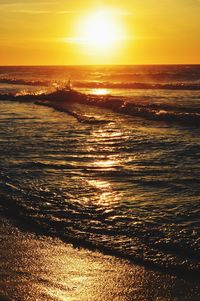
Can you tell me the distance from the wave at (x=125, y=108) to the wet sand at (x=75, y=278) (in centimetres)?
1644

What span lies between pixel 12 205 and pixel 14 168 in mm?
3304

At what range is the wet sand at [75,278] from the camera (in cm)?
583

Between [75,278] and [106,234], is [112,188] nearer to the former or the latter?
[106,234]

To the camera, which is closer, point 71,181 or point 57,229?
point 57,229

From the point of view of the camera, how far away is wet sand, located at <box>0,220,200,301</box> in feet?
19.1

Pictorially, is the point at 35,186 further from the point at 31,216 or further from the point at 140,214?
the point at 140,214

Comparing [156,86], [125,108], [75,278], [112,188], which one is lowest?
[75,278]

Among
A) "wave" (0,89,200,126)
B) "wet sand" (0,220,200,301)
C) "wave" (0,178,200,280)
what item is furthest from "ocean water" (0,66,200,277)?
"wave" (0,89,200,126)

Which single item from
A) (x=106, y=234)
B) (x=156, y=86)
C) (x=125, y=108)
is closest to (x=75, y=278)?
(x=106, y=234)

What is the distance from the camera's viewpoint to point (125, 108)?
30.3 meters

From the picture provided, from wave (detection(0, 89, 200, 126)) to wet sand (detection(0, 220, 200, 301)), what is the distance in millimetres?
16440

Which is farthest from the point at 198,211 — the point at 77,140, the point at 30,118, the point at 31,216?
the point at 30,118

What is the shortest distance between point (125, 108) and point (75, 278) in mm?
24431

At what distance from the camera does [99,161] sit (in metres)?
13.8
